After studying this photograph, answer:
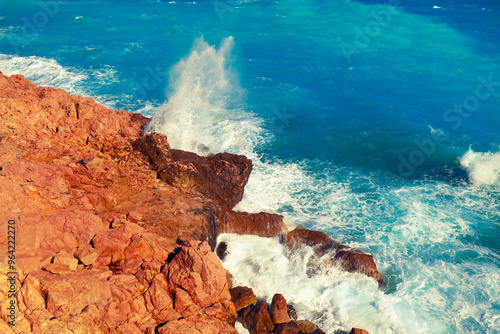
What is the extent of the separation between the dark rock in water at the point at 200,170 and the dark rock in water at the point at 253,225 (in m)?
1.28

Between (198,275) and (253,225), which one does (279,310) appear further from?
(253,225)

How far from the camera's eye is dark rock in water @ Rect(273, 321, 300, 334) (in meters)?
18.1

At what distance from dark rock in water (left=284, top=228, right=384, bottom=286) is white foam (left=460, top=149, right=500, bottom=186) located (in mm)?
15011

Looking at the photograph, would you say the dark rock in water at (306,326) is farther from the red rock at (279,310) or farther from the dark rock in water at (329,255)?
the dark rock in water at (329,255)

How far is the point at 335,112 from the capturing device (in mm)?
40031

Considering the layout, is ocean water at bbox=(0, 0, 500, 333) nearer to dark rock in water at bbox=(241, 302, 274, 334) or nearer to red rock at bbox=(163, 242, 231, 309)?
dark rock in water at bbox=(241, 302, 274, 334)

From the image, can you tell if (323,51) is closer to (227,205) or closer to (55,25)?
(227,205)

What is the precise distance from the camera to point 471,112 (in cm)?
3975

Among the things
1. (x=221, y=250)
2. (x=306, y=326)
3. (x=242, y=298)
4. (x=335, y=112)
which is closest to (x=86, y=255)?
(x=242, y=298)

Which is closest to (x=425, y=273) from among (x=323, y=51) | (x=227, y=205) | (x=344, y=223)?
(x=344, y=223)

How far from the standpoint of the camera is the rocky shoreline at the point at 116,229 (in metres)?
14.5

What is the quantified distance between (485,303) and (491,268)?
324cm

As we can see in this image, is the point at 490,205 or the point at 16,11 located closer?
the point at 490,205

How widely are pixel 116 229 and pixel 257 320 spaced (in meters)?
7.91
